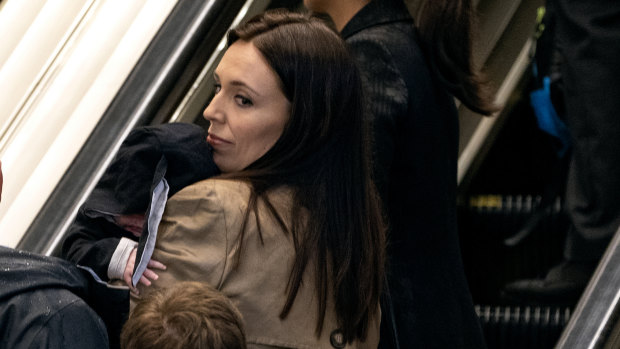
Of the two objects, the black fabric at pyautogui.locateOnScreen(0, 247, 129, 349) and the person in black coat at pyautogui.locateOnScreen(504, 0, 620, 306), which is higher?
the person in black coat at pyautogui.locateOnScreen(504, 0, 620, 306)

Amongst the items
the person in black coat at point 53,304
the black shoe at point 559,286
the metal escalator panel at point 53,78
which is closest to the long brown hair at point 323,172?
the person in black coat at point 53,304

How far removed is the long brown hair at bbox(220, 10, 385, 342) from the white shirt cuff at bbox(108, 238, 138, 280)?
0.70ft

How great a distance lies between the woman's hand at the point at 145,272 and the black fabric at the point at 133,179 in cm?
3

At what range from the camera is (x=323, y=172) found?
182cm

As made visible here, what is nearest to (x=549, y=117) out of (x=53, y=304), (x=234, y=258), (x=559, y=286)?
(x=559, y=286)

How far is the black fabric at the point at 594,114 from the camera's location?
321cm

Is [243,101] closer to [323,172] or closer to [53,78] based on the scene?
[323,172]

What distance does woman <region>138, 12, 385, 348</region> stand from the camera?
1.73 metres

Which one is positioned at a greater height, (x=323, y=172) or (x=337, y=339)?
(x=323, y=172)

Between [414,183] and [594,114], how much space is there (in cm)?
112

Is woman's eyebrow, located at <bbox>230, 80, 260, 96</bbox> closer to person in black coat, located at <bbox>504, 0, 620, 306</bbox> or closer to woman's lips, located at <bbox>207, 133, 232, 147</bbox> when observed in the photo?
woman's lips, located at <bbox>207, 133, 232, 147</bbox>

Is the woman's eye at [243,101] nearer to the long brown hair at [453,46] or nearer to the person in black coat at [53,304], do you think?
the person in black coat at [53,304]

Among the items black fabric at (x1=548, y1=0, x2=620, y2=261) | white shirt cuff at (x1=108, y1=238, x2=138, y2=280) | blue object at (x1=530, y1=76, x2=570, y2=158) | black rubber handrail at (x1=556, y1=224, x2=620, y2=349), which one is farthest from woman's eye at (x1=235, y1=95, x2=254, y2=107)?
blue object at (x1=530, y1=76, x2=570, y2=158)

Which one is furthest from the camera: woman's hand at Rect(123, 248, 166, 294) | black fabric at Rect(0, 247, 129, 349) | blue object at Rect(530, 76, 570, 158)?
blue object at Rect(530, 76, 570, 158)
